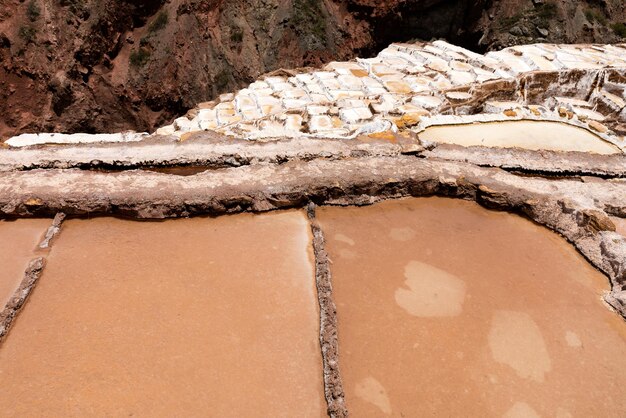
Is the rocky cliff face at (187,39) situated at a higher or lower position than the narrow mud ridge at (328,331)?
lower

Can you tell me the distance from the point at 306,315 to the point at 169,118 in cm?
1621

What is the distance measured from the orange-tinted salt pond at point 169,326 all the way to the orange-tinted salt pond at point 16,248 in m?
0.18

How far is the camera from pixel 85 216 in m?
3.98

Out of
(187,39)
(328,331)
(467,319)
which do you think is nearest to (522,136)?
(467,319)

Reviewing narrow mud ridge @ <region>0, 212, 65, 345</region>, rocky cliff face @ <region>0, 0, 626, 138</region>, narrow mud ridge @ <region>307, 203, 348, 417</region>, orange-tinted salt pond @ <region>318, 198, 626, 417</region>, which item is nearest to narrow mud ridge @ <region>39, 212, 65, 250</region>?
narrow mud ridge @ <region>0, 212, 65, 345</region>

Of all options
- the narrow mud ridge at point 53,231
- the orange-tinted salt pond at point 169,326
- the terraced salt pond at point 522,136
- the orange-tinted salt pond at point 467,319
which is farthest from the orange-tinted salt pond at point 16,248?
the terraced salt pond at point 522,136

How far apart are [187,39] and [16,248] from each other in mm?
15594

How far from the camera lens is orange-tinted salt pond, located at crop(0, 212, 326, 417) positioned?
8.68ft

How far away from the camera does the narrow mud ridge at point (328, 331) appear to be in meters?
2.66

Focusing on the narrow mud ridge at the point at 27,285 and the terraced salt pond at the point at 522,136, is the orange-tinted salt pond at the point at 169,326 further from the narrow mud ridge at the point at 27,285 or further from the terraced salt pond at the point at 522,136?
the terraced salt pond at the point at 522,136

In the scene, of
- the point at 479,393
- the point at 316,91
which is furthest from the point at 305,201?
the point at 316,91

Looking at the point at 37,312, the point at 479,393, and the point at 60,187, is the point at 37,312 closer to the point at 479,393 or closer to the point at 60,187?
the point at 60,187

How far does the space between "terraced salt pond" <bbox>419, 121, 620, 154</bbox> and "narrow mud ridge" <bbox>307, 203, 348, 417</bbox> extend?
2385 mm

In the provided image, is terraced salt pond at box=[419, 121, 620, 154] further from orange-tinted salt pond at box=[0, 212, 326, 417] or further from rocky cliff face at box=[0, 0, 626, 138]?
rocky cliff face at box=[0, 0, 626, 138]
